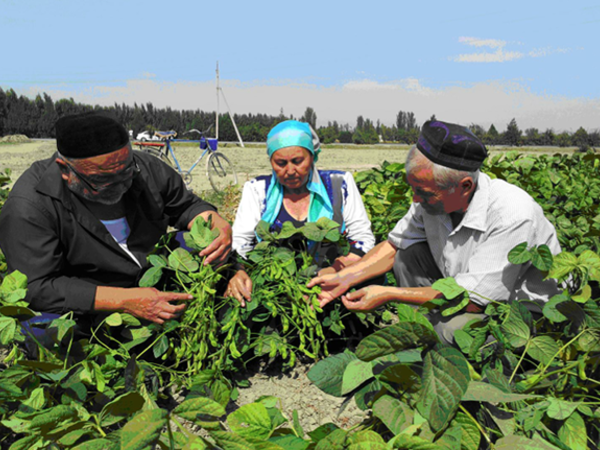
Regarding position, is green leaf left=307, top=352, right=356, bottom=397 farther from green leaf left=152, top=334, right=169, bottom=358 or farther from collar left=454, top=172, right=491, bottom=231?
collar left=454, top=172, right=491, bottom=231

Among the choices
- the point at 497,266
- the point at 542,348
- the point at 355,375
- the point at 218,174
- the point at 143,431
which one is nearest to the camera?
the point at 143,431

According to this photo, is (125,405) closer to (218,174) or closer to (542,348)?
(542,348)

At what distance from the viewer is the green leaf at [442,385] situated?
0.91 m

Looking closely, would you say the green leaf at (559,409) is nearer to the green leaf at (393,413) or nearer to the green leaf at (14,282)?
the green leaf at (393,413)

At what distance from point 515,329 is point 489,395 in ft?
1.50

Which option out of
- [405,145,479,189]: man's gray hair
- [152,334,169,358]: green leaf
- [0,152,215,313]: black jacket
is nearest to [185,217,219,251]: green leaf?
[152,334,169,358]: green leaf

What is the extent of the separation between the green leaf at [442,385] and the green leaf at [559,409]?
338 millimetres

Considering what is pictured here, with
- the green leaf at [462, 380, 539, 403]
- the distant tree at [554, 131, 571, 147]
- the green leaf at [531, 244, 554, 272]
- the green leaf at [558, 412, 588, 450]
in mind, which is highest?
the distant tree at [554, 131, 571, 147]

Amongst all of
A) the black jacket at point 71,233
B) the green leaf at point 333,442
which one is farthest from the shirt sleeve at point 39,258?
the green leaf at point 333,442

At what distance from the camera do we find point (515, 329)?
139cm

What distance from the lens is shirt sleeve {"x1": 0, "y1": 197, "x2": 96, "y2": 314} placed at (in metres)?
1.86

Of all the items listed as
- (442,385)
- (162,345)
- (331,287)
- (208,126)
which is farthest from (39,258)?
(208,126)

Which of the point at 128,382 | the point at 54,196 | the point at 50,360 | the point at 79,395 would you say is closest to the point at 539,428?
the point at 128,382

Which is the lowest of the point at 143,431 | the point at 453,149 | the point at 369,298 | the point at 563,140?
the point at 369,298
